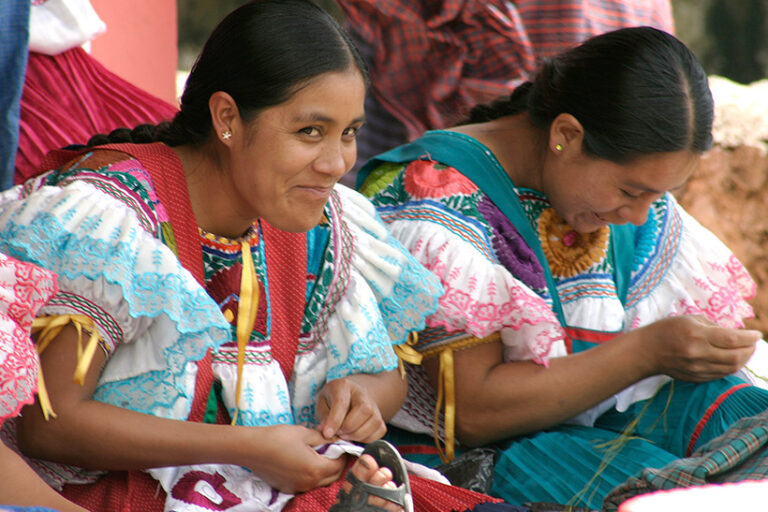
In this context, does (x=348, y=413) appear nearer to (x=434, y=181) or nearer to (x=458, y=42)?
(x=434, y=181)

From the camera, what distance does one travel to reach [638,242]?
2.53 meters

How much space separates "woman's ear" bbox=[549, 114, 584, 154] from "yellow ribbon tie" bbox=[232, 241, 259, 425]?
2.59 feet

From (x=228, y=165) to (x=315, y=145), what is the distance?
18 centimetres

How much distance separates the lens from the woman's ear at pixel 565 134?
2.22m

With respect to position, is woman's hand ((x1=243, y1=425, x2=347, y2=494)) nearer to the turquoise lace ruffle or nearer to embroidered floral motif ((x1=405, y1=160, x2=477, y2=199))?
the turquoise lace ruffle

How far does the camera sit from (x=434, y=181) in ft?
7.38

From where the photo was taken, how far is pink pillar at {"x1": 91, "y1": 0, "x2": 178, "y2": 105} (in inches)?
120

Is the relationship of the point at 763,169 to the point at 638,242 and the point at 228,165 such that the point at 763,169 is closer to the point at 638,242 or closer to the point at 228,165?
the point at 638,242

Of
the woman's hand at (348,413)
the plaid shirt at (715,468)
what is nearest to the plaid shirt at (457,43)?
the woman's hand at (348,413)

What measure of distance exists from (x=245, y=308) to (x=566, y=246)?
0.92m

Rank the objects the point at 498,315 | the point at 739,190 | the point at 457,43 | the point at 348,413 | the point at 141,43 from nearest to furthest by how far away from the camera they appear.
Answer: the point at 348,413 < the point at 498,315 < the point at 141,43 < the point at 457,43 < the point at 739,190

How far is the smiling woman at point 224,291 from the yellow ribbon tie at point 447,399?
0.17m

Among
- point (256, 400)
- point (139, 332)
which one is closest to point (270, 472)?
point (256, 400)

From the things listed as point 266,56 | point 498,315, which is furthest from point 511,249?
point 266,56
